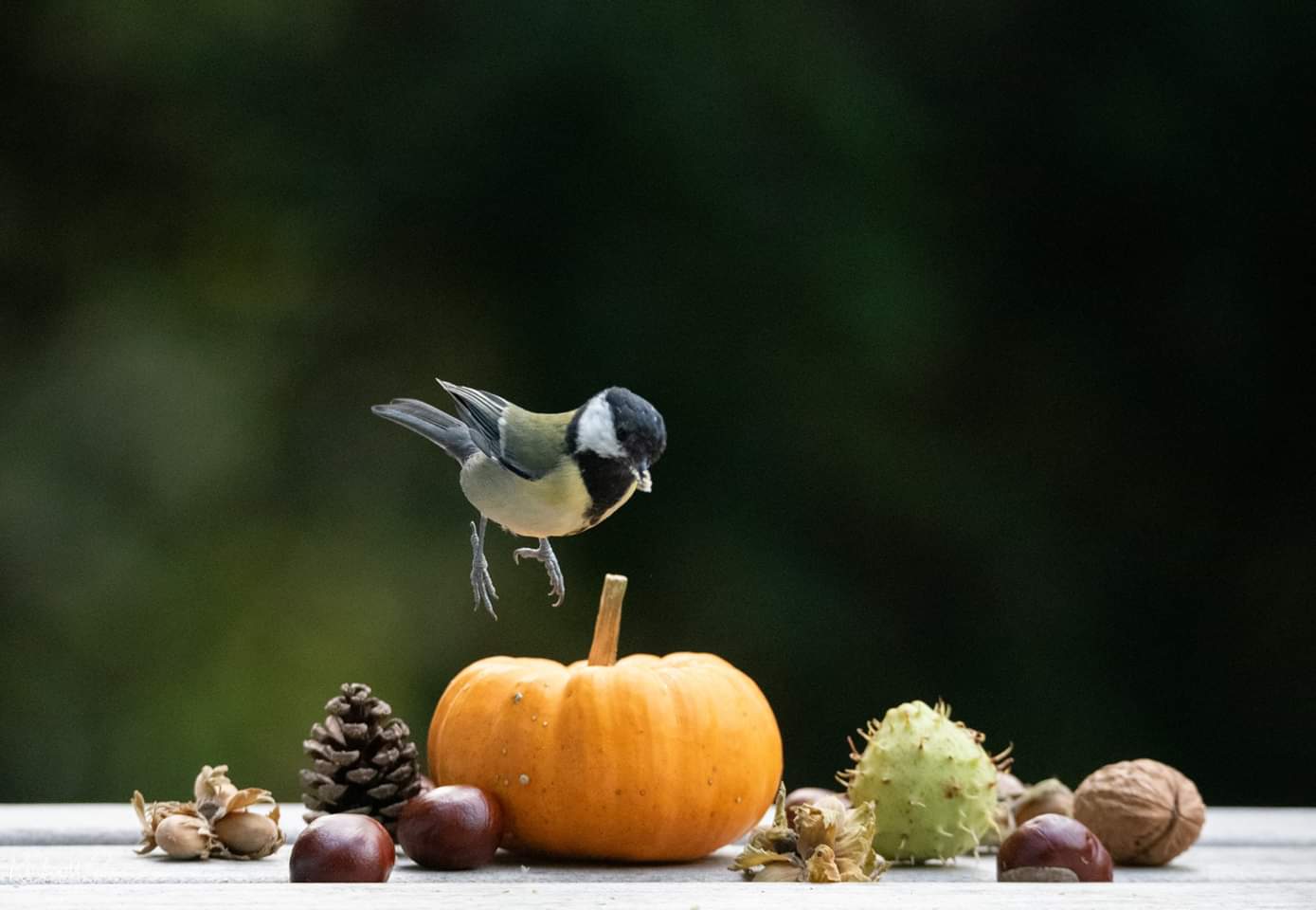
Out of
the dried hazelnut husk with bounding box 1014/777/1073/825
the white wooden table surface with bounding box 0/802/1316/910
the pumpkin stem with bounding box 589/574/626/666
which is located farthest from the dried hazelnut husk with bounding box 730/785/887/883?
the dried hazelnut husk with bounding box 1014/777/1073/825

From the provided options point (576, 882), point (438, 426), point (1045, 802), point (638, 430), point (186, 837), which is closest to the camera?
point (638, 430)

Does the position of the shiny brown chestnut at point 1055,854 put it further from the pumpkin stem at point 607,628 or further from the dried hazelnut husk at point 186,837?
the dried hazelnut husk at point 186,837

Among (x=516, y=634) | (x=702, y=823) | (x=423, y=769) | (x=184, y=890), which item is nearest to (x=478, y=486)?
(x=184, y=890)

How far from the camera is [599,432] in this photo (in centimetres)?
102

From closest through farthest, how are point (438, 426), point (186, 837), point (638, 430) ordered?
1. point (638, 430)
2. point (438, 426)
3. point (186, 837)

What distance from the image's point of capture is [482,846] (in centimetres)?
132

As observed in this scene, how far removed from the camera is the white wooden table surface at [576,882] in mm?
1067

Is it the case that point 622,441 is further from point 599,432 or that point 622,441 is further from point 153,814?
point 153,814

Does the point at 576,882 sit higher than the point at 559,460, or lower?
lower

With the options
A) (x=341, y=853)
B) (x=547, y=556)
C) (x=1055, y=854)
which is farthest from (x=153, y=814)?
(x=1055, y=854)

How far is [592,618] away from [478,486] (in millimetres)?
1705

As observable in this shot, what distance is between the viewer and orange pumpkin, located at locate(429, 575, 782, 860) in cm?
135

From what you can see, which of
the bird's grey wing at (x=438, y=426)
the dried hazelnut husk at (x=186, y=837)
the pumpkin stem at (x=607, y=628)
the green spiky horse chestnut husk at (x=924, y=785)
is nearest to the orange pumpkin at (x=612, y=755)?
the pumpkin stem at (x=607, y=628)

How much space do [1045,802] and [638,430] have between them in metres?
0.79
